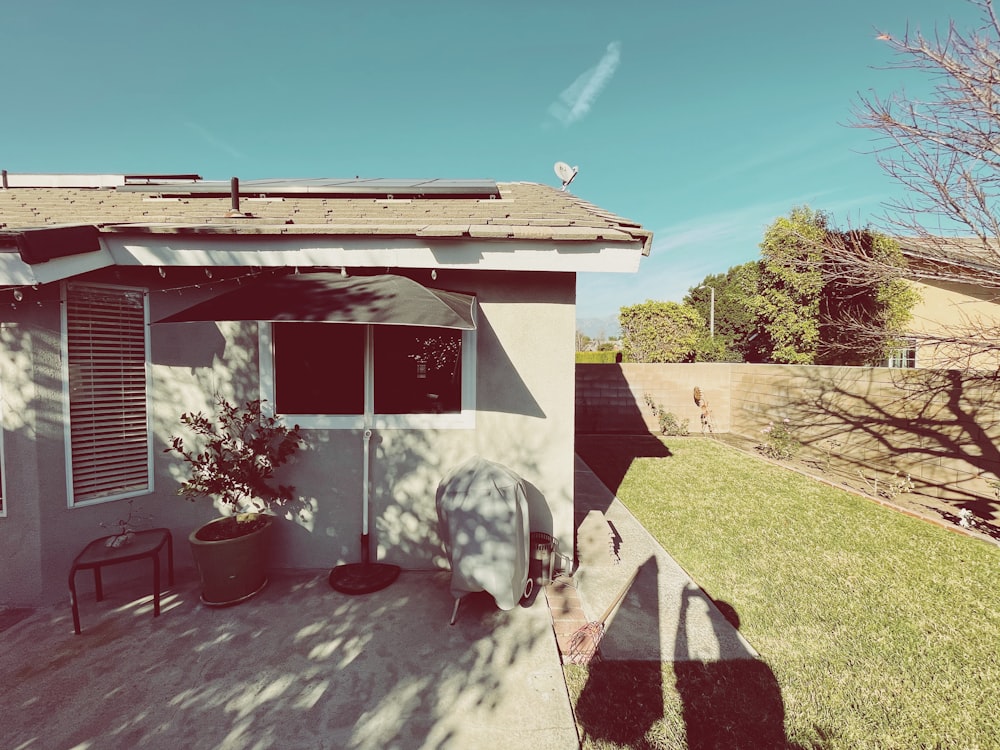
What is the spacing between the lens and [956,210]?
679 centimetres

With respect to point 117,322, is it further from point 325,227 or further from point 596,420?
point 596,420

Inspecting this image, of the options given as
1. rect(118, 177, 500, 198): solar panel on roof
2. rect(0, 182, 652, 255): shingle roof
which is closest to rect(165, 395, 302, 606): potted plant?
rect(0, 182, 652, 255): shingle roof

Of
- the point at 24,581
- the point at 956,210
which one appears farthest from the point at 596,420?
the point at 24,581

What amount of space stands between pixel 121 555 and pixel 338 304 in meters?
4.13

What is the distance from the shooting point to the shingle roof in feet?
17.7

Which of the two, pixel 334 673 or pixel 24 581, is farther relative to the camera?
pixel 24 581

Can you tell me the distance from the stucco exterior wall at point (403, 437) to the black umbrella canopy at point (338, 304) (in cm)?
129

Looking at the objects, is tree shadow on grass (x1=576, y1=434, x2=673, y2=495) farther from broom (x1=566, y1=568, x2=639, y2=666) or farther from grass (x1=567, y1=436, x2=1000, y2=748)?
broom (x1=566, y1=568, x2=639, y2=666)

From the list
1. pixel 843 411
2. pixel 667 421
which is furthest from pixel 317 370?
pixel 667 421

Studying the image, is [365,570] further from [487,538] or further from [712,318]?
[712,318]

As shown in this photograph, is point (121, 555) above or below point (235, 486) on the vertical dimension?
below

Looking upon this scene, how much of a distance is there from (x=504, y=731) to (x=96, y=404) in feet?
21.6

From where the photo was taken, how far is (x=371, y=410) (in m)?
6.18

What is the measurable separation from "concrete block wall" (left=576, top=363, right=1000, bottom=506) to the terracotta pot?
13.6 metres
